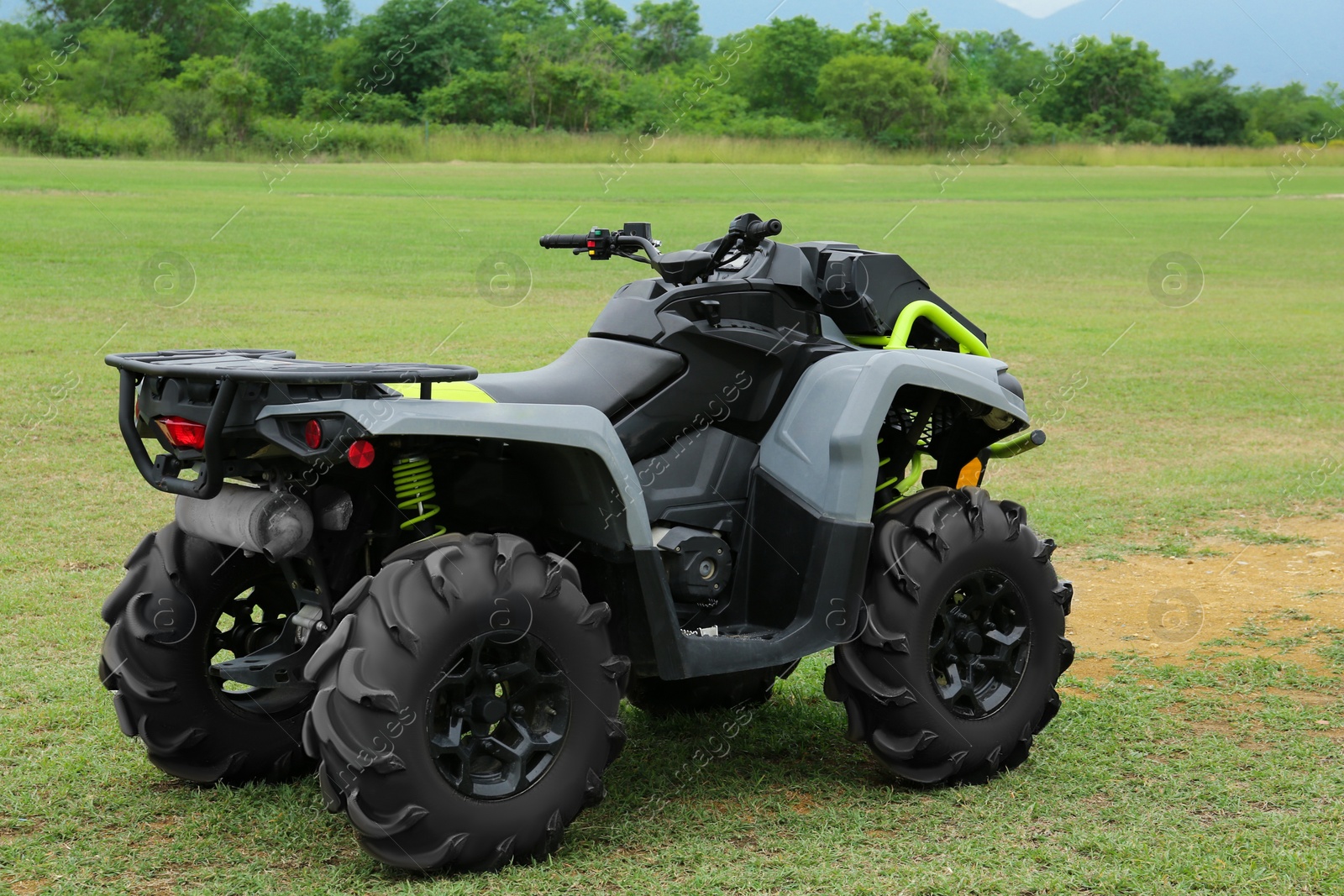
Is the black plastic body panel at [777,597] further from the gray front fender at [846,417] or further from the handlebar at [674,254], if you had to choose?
the handlebar at [674,254]

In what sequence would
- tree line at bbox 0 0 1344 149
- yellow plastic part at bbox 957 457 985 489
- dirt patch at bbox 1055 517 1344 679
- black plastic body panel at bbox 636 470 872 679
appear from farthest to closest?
tree line at bbox 0 0 1344 149, dirt patch at bbox 1055 517 1344 679, yellow plastic part at bbox 957 457 985 489, black plastic body panel at bbox 636 470 872 679

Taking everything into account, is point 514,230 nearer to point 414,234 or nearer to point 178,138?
point 414,234

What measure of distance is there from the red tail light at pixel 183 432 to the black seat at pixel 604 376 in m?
0.91

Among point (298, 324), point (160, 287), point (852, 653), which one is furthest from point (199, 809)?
point (160, 287)

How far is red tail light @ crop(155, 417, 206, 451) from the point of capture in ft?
13.1

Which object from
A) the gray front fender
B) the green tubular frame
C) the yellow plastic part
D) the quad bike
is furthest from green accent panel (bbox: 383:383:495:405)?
the yellow plastic part

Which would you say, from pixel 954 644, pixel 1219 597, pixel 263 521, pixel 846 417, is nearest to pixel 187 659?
pixel 263 521

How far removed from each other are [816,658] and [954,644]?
1583 millimetres

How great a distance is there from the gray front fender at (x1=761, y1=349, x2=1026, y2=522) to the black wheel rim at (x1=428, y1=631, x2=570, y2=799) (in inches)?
45.6

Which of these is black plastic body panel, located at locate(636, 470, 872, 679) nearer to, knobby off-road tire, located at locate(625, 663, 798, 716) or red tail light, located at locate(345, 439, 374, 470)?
knobby off-road tire, located at locate(625, 663, 798, 716)

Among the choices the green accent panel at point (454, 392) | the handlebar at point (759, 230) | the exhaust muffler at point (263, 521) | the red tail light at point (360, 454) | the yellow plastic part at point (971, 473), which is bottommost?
the yellow plastic part at point (971, 473)

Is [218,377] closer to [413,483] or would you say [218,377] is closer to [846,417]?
[413,483]

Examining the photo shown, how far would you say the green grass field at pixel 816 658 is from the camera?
14.1 feet

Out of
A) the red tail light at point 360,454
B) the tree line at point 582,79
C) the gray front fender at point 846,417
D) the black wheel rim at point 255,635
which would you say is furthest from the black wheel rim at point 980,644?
the tree line at point 582,79
